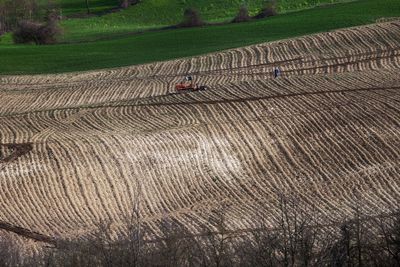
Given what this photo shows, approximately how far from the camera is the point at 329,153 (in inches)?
1414

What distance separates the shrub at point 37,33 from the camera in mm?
73938

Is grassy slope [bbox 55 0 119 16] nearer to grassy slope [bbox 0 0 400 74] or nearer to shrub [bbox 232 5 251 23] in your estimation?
grassy slope [bbox 0 0 400 74]

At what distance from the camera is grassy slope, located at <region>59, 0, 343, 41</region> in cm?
7788

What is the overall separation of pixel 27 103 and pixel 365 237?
30.2 metres

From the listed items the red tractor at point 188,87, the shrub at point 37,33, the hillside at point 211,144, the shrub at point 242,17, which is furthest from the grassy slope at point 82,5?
the red tractor at point 188,87

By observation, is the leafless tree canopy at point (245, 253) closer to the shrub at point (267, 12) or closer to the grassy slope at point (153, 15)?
the shrub at point (267, 12)

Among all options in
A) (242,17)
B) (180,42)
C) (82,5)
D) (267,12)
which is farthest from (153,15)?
(180,42)

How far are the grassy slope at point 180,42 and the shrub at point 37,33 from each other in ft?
11.4

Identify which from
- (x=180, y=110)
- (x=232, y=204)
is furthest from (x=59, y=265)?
(x=180, y=110)

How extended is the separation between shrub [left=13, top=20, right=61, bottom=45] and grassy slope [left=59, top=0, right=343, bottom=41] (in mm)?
1657

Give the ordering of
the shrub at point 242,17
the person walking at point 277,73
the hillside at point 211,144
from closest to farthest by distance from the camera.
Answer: the hillside at point 211,144, the person walking at point 277,73, the shrub at point 242,17

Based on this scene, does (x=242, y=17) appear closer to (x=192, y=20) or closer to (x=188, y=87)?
(x=192, y=20)

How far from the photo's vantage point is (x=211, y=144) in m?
37.8

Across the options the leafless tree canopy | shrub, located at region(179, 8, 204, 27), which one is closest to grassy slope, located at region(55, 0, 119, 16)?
shrub, located at region(179, 8, 204, 27)
